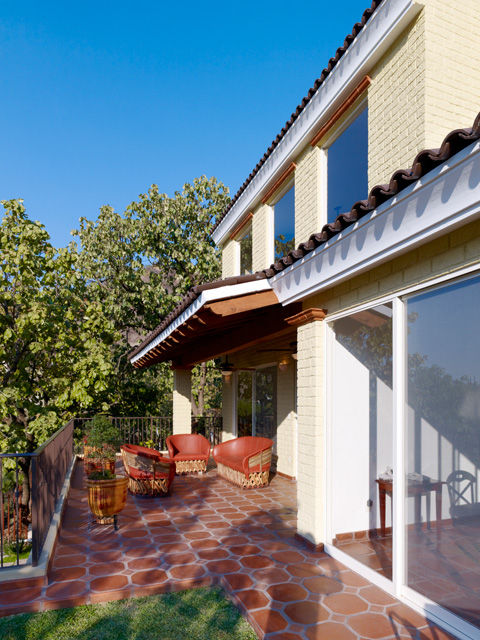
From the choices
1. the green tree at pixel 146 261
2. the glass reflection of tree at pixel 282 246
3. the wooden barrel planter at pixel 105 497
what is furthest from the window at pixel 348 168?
the green tree at pixel 146 261

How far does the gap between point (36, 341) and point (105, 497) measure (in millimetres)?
8073

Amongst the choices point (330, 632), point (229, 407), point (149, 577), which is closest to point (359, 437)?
point (330, 632)

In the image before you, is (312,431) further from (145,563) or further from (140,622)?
(140,622)

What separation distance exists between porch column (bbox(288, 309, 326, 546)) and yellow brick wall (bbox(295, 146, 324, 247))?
2.12m

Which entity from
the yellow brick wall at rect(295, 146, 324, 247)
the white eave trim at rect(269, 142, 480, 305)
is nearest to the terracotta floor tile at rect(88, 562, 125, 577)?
the white eave trim at rect(269, 142, 480, 305)

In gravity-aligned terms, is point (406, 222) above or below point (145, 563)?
above

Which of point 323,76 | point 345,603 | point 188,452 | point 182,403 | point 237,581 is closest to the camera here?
point 345,603

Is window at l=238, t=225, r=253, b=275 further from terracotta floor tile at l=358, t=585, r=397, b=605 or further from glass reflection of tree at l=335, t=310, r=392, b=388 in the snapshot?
terracotta floor tile at l=358, t=585, r=397, b=605

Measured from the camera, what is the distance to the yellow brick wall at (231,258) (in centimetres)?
1277

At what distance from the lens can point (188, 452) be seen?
11117 mm

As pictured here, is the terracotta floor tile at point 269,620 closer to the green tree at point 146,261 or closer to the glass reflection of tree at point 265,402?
the glass reflection of tree at point 265,402

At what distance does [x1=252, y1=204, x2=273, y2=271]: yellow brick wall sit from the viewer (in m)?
9.99

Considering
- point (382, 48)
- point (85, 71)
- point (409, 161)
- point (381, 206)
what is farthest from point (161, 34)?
point (381, 206)

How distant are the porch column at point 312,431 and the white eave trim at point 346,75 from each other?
311 centimetres
